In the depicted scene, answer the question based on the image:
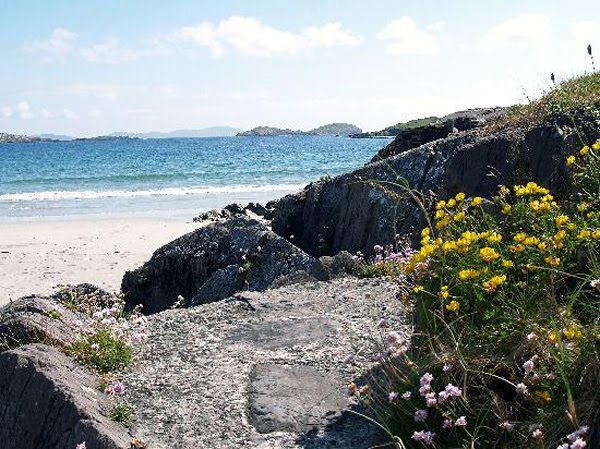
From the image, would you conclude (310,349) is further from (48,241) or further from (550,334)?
(48,241)

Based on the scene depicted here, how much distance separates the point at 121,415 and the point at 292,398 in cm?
109

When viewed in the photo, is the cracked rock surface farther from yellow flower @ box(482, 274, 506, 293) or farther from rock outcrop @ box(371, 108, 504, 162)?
rock outcrop @ box(371, 108, 504, 162)

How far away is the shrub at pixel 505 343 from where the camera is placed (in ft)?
11.2

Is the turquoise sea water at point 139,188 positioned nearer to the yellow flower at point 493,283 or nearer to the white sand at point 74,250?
the white sand at point 74,250

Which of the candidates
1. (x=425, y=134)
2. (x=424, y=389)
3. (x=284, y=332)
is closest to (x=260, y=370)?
(x=284, y=332)

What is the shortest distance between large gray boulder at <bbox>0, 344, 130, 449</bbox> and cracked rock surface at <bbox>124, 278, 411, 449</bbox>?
35 cm

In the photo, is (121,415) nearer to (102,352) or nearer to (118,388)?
(118,388)

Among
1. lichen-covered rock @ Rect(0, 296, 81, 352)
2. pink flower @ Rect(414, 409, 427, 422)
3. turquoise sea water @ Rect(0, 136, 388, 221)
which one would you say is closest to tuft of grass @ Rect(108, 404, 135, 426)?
lichen-covered rock @ Rect(0, 296, 81, 352)

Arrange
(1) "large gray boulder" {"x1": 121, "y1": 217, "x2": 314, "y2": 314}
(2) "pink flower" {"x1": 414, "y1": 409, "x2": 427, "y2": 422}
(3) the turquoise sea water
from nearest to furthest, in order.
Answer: (2) "pink flower" {"x1": 414, "y1": 409, "x2": 427, "y2": 422} → (1) "large gray boulder" {"x1": 121, "y1": 217, "x2": 314, "y2": 314} → (3) the turquoise sea water

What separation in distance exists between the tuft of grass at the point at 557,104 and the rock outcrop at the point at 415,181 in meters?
0.21

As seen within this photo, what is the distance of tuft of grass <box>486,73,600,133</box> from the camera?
8.08 meters

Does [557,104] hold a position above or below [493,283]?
above

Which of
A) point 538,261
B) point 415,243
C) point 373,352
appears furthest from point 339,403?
point 415,243

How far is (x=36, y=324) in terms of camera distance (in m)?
5.53
